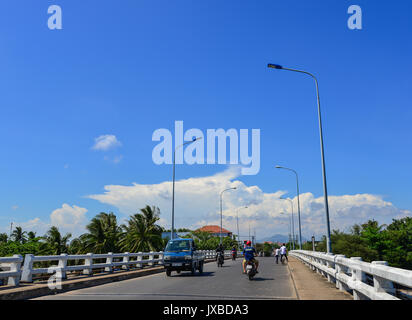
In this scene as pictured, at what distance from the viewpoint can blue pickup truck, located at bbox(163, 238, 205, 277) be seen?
A: 1839 cm

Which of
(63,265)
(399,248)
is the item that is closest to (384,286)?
(63,265)

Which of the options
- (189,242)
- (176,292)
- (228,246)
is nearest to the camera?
(176,292)

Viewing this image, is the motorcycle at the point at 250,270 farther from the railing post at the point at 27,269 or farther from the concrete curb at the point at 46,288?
the railing post at the point at 27,269

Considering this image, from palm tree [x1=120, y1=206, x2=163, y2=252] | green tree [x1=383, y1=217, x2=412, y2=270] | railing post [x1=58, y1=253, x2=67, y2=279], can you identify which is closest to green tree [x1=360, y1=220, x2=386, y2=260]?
green tree [x1=383, y1=217, x2=412, y2=270]

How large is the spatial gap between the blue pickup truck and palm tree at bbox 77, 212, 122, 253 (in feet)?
87.1

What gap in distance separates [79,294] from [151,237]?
120 feet

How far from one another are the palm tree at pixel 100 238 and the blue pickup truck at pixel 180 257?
87.1ft

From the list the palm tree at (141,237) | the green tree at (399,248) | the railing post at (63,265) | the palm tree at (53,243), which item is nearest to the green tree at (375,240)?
the green tree at (399,248)

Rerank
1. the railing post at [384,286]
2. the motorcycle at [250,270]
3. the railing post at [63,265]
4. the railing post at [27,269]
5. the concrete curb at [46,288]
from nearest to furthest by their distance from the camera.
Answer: the railing post at [384,286] < the concrete curb at [46,288] < the railing post at [27,269] < the railing post at [63,265] < the motorcycle at [250,270]

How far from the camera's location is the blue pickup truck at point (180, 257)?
1839cm

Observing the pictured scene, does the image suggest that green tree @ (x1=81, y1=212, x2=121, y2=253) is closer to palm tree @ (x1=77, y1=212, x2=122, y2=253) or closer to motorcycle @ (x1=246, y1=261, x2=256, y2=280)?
palm tree @ (x1=77, y1=212, x2=122, y2=253)
